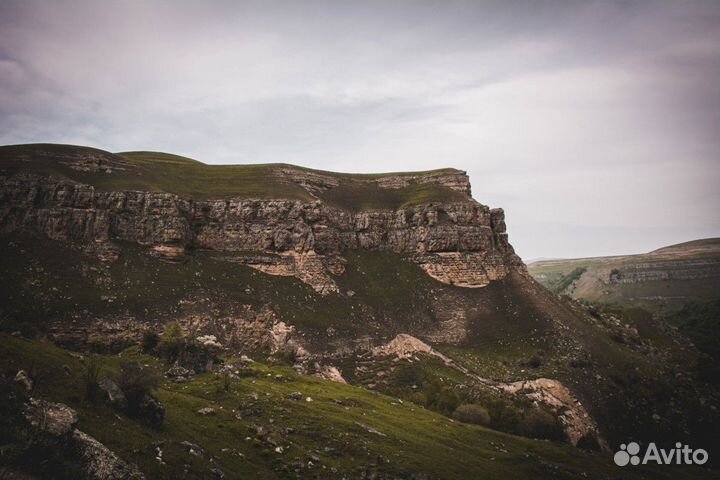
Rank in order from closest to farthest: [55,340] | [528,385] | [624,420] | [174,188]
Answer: [55,340] → [624,420] → [528,385] → [174,188]

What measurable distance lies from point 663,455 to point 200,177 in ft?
334

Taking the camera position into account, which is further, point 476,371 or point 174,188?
point 174,188

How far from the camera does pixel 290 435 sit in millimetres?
33875

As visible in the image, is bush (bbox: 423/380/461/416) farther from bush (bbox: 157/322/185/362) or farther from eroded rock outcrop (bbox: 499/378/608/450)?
bush (bbox: 157/322/185/362)

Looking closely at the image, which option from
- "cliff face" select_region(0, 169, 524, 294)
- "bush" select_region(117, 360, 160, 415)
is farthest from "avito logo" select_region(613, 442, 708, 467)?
"bush" select_region(117, 360, 160, 415)

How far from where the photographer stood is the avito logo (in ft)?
172

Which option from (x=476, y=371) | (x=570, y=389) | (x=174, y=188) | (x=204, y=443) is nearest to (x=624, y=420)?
(x=570, y=389)

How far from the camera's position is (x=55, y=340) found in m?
57.6

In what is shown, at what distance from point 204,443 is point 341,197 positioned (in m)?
88.9

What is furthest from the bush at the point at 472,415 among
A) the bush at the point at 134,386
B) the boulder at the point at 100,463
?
the boulder at the point at 100,463

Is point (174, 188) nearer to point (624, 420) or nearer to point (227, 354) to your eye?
point (227, 354)

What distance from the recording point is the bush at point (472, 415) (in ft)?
176

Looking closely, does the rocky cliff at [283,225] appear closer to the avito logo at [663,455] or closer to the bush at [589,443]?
the bush at [589,443]

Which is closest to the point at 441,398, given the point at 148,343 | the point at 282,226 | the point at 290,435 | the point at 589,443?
the point at 589,443
